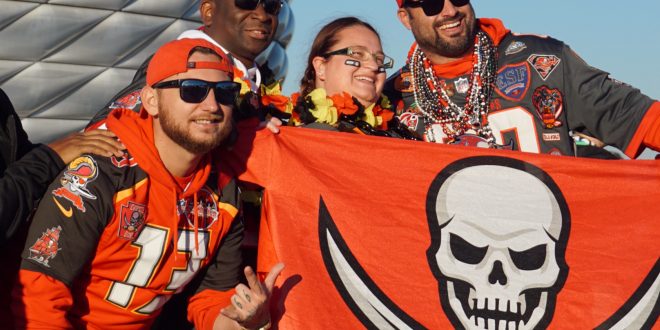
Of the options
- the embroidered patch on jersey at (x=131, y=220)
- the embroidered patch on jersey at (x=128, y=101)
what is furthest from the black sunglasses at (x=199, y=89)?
the embroidered patch on jersey at (x=131, y=220)

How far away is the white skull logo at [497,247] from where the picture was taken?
5.12m

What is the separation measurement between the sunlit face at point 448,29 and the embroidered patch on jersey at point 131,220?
7.86 ft

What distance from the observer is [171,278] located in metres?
4.85

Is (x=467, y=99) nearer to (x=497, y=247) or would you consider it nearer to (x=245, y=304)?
(x=497, y=247)

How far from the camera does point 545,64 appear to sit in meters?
6.10

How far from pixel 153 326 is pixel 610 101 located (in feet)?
9.54

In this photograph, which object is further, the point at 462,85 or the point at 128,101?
the point at 462,85

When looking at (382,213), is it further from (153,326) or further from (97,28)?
(97,28)

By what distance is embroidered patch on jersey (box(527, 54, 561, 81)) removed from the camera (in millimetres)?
6074

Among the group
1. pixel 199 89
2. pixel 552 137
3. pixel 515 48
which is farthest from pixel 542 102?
pixel 199 89

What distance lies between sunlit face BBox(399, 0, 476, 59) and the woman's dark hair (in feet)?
1.94

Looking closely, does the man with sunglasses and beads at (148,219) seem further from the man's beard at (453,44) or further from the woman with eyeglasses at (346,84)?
the man's beard at (453,44)

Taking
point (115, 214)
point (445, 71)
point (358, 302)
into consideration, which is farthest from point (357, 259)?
point (445, 71)

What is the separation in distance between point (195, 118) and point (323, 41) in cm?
130
